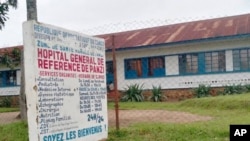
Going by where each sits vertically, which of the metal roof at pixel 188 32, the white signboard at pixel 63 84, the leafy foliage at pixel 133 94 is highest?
the metal roof at pixel 188 32

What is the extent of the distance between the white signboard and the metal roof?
12.1 metres

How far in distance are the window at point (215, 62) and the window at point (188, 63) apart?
2.12ft

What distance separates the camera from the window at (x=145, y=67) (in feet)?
73.6

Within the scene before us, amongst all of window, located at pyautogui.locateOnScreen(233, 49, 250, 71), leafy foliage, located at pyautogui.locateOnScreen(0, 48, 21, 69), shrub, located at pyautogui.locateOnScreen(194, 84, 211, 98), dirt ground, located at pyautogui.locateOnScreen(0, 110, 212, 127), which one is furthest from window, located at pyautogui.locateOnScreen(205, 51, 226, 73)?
leafy foliage, located at pyautogui.locateOnScreen(0, 48, 21, 69)

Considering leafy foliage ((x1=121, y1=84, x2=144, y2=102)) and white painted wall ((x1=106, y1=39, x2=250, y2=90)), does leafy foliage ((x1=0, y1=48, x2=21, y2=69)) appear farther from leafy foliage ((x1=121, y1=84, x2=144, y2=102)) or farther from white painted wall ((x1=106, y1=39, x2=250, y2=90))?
leafy foliage ((x1=121, y1=84, x2=144, y2=102))

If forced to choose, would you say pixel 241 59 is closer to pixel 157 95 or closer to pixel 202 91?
pixel 202 91

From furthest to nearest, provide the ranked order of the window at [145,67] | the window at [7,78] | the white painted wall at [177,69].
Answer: the window at [7,78] < the window at [145,67] < the white painted wall at [177,69]

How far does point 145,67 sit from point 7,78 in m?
11.3

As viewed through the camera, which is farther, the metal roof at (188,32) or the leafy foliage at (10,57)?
the metal roof at (188,32)

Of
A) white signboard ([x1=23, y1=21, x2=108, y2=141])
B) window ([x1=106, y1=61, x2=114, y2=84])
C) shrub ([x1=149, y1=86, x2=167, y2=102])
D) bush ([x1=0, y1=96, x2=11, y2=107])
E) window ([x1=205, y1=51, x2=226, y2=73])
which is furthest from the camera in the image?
bush ([x1=0, y1=96, x2=11, y2=107])

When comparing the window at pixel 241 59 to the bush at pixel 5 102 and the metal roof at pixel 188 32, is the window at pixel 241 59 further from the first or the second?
the bush at pixel 5 102

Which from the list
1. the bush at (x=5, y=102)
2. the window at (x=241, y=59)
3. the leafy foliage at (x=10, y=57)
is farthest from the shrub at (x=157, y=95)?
the bush at (x=5, y=102)

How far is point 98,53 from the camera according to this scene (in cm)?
703

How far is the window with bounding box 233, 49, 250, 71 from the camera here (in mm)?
20125
